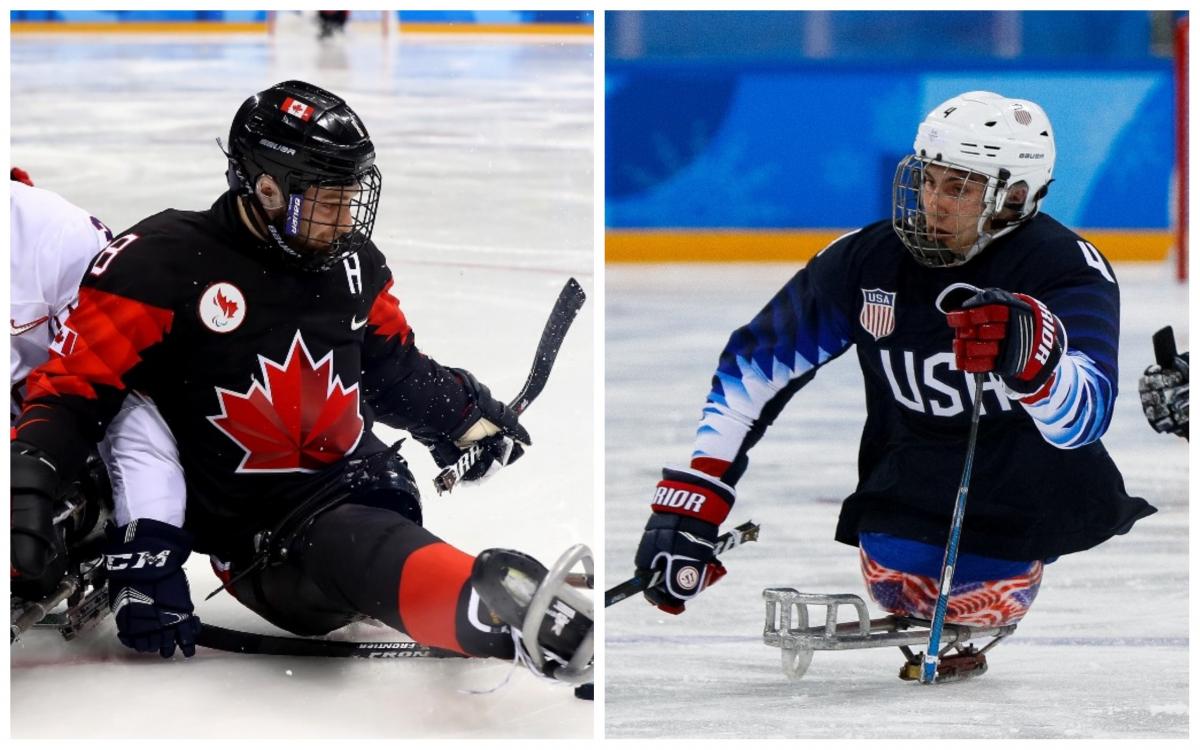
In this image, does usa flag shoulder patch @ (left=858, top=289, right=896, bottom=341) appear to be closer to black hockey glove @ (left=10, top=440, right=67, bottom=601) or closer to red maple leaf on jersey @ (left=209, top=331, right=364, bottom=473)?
red maple leaf on jersey @ (left=209, top=331, right=364, bottom=473)

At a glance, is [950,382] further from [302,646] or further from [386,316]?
[302,646]

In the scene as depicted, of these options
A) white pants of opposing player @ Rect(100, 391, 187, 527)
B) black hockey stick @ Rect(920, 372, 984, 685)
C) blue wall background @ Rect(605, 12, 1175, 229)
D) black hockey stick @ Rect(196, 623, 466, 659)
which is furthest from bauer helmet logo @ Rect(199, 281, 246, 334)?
blue wall background @ Rect(605, 12, 1175, 229)

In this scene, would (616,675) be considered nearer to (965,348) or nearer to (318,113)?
(965,348)

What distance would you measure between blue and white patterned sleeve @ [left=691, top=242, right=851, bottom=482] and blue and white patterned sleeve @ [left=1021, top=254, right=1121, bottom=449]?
0.28 m

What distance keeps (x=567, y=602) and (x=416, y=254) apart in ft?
6.10

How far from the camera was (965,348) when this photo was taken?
6.25 feet

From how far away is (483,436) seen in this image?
2439 millimetres

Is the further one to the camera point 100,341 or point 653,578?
point 653,578

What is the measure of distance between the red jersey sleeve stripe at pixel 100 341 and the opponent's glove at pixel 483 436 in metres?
0.50

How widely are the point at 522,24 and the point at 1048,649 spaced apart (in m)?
6.02

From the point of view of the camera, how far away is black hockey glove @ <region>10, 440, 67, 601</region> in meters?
1.96

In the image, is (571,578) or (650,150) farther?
(650,150)

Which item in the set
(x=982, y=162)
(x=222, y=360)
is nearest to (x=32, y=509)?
(x=222, y=360)

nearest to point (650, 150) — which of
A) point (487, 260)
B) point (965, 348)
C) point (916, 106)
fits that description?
point (916, 106)
